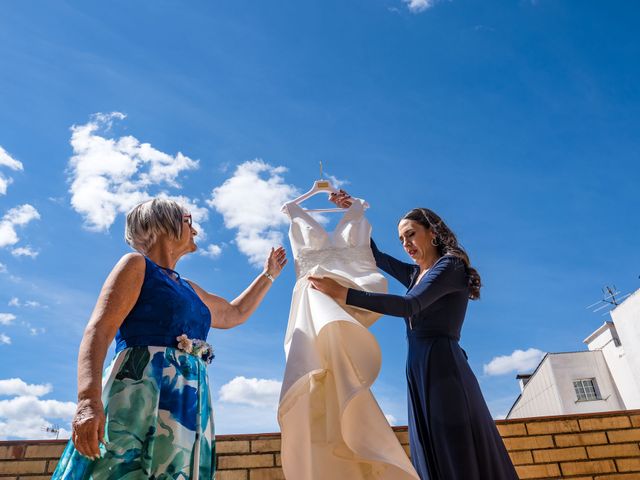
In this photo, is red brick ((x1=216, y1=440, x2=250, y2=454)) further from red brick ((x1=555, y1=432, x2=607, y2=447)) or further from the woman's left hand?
red brick ((x1=555, y1=432, x2=607, y2=447))

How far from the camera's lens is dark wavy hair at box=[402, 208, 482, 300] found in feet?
8.73

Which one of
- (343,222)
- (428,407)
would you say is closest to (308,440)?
(428,407)

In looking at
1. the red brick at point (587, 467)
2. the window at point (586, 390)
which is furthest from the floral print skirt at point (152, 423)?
the window at point (586, 390)

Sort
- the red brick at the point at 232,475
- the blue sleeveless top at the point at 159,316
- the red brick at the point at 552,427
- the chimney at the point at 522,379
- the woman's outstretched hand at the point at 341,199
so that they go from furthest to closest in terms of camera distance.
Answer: the chimney at the point at 522,379 < the woman's outstretched hand at the point at 341,199 < the red brick at the point at 552,427 < the red brick at the point at 232,475 < the blue sleeveless top at the point at 159,316

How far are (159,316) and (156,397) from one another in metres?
0.31

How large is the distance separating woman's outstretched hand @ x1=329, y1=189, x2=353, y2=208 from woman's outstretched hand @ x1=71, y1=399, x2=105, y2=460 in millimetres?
2403

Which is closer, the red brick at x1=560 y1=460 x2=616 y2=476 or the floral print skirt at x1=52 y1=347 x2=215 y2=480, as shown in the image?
the floral print skirt at x1=52 y1=347 x2=215 y2=480

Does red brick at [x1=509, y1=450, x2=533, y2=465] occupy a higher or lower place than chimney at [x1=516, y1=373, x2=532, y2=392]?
lower

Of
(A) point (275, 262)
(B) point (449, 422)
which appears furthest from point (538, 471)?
(A) point (275, 262)

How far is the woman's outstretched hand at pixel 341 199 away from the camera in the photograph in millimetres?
3752

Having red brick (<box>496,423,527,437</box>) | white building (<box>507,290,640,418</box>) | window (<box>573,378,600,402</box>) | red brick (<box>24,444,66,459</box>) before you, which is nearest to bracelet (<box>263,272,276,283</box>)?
red brick (<box>24,444,66,459</box>)

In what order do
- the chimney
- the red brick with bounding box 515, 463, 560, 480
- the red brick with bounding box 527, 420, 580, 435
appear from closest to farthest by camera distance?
the red brick with bounding box 515, 463, 560, 480
the red brick with bounding box 527, 420, 580, 435
the chimney

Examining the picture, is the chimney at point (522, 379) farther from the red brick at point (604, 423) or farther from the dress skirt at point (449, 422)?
the dress skirt at point (449, 422)

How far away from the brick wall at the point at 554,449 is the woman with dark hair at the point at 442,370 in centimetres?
107
